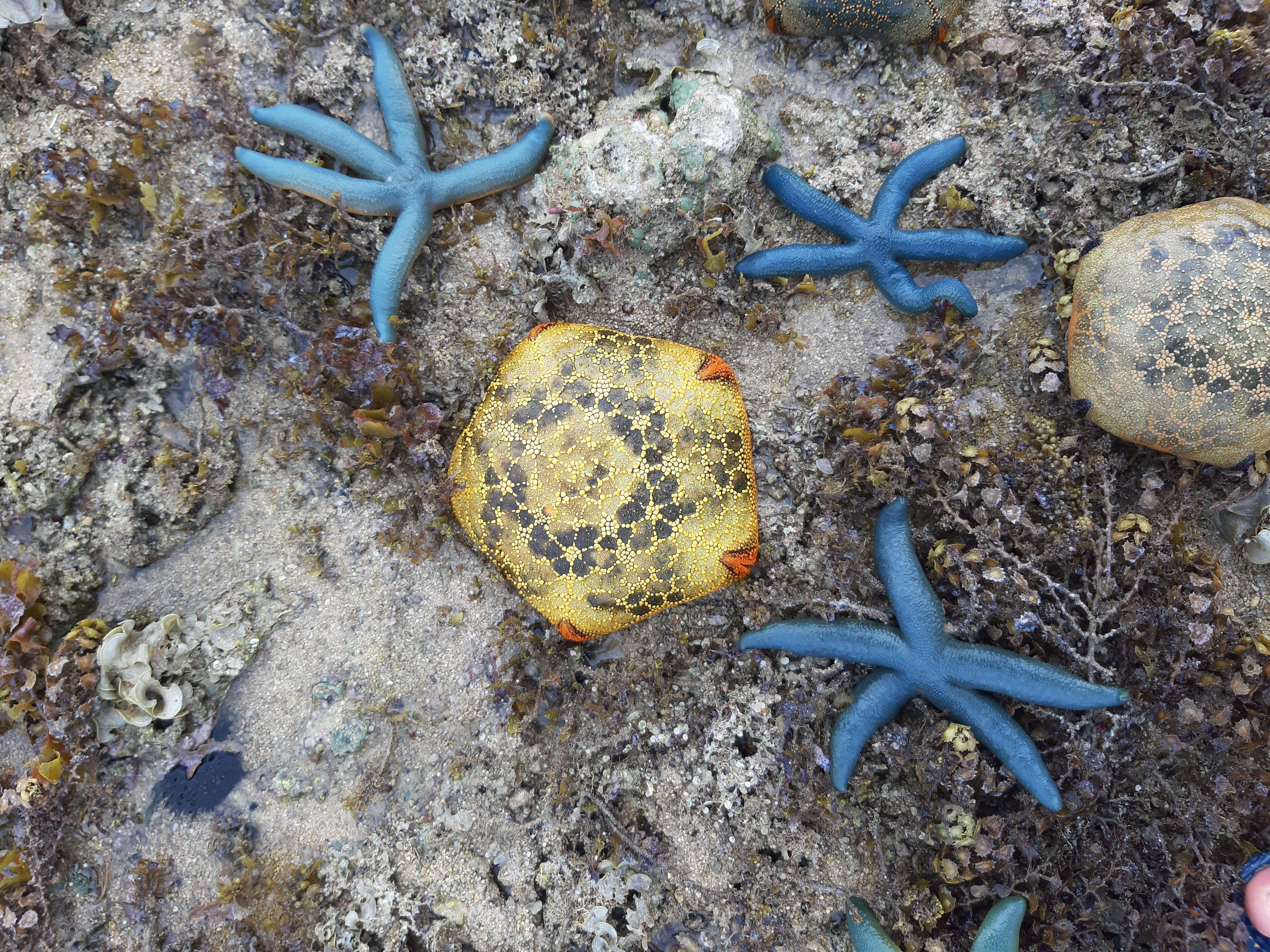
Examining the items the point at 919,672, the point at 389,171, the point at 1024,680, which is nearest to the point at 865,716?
the point at 919,672

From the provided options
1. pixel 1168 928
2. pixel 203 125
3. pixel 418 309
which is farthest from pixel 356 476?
pixel 1168 928

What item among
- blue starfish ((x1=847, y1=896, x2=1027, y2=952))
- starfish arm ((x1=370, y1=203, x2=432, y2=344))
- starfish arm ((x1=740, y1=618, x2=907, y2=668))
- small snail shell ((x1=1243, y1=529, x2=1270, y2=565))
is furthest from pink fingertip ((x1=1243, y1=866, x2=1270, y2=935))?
starfish arm ((x1=370, y1=203, x2=432, y2=344))

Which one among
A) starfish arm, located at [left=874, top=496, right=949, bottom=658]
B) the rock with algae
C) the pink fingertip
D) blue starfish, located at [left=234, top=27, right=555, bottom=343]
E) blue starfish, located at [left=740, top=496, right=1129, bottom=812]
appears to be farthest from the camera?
blue starfish, located at [left=234, top=27, right=555, bottom=343]

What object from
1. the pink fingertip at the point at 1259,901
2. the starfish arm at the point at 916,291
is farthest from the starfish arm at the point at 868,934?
the starfish arm at the point at 916,291

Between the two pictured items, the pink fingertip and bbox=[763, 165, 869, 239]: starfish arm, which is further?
bbox=[763, 165, 869, 239]: starfish arm

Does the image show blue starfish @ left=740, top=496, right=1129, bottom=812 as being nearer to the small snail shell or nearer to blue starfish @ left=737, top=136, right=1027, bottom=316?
the small snail shell

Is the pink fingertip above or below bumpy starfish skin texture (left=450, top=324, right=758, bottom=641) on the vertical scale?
below

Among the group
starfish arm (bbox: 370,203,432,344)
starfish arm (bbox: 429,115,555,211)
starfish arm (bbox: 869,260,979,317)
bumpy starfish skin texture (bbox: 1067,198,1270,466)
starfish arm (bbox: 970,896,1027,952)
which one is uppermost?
starfish arm (bbox: 429,115,555,211)

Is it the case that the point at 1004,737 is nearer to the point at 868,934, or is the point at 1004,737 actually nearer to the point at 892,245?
the point at 868,934
